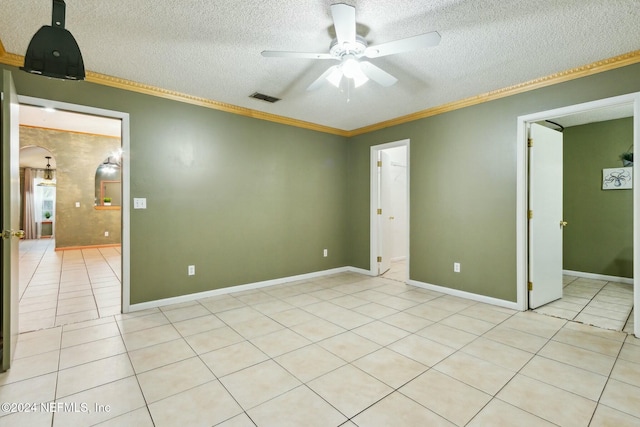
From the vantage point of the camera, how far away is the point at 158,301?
11.2ft

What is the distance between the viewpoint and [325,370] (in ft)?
6.90

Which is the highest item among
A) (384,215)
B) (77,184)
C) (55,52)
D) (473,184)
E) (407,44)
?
(407,44)

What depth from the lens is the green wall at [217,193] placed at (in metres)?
3.30

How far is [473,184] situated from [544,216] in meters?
0.85

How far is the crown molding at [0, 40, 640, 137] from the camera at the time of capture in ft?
8.77

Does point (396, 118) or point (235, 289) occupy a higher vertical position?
point (396, 118)

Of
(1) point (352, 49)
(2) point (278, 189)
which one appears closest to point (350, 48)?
(1) point (352, 49)

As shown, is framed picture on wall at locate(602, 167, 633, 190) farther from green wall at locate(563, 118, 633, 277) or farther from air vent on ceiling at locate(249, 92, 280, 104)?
air vent on ceiling at locate(249, 92, 280, 104)

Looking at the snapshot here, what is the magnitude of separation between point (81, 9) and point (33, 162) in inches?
455

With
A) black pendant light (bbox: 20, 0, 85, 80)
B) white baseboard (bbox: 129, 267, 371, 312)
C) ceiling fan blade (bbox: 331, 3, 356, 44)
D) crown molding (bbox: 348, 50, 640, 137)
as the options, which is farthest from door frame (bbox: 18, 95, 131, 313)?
crown molding (bbox: 348, 50, 640, 137)

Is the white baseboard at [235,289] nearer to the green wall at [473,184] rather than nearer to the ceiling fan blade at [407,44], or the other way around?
the green wall at [473,184]

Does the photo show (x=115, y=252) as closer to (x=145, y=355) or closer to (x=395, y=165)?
(x=145, y=355)

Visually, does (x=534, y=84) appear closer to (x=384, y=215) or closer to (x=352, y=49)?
(x=352, y=49)

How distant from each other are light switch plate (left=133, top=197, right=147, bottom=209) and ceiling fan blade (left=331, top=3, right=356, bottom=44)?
2.69 m
